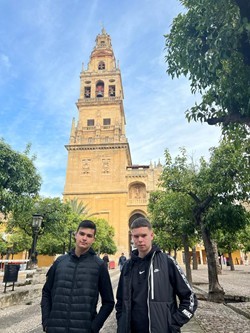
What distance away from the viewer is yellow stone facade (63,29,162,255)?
46406mm

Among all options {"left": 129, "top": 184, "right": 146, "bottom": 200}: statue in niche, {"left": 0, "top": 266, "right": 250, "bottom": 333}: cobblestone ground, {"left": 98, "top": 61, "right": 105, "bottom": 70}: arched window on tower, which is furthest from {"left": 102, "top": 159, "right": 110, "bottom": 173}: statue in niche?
{"left": 0, "top": 266, "right": 250, "bottom": 333}: cobblestone ground

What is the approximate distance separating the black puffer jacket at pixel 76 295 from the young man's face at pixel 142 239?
1.53ft

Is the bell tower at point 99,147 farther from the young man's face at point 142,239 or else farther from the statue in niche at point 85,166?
the young man's face at point 142,239

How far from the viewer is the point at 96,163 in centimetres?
4809

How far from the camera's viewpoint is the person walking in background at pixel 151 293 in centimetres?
211

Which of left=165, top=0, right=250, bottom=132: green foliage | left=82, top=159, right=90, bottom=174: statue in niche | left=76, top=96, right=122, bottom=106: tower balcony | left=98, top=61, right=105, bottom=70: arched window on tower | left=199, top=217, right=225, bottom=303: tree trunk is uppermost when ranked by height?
left=98, top=61, right=105, bottom=70: arched window on tower

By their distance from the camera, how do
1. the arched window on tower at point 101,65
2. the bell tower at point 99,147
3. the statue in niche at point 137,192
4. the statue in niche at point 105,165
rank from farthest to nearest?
the arched window on tower at point 101,65 < the statue in niche at point 137,192 < the statue in niche at point 105,165 < the bell tower at point 99,147

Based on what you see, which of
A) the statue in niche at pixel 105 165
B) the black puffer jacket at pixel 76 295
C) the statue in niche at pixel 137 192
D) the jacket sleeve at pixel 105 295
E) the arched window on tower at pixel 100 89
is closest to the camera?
the black puffer jacket at pixel 76 295

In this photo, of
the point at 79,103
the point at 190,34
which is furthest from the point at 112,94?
the point at 190,34

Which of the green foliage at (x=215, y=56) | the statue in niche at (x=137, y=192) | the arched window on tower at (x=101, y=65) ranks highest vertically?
the arched window on tower at (x=101, y=65)

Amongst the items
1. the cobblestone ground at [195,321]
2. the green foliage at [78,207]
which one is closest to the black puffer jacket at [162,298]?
the cobblestone ground at [195,321]

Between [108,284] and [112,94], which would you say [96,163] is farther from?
[108,284]

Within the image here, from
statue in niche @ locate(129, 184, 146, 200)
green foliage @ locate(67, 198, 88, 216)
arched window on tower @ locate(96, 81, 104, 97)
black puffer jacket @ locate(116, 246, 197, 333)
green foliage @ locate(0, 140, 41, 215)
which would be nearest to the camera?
black puffer jacket @ locate(116, 246, 197, 333)

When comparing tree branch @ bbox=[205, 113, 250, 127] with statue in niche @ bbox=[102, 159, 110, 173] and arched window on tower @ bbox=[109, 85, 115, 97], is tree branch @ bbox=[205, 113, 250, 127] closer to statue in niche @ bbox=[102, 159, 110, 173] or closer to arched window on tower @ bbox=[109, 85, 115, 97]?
statue in niche @ bbox=[102, 159, 110, 173]
